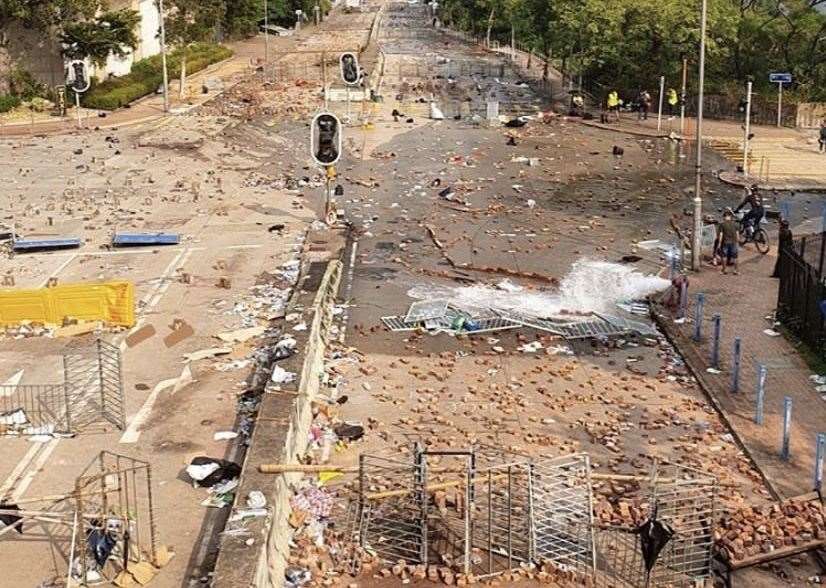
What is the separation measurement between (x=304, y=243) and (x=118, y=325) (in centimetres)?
682

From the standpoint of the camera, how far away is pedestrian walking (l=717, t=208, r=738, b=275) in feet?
80.3

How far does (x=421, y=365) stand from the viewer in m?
19.0

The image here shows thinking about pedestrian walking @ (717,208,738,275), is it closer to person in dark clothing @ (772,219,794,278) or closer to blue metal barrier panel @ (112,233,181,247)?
person in dark clothing @ (772,219,794,278)

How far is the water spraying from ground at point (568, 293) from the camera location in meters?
A: 22.2

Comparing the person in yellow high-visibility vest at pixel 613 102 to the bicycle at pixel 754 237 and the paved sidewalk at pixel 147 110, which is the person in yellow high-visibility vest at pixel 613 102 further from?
the bicycle at pixel 754 237

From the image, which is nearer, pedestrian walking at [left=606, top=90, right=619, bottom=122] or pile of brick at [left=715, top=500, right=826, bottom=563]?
pile of brick at [left=715, top=500, right=826, bottom=563]

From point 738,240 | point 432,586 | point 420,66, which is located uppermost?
point 420,66

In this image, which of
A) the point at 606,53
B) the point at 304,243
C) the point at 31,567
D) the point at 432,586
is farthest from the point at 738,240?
the point at 606,53

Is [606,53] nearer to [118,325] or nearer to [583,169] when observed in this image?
[583,169]

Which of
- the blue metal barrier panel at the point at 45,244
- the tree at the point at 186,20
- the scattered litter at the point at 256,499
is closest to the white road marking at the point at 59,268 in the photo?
the blue metal barrier panel at the point at 45,244

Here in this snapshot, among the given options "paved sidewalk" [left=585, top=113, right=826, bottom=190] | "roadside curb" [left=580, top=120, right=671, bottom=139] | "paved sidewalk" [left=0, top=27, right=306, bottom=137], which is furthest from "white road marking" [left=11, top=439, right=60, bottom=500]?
"roadside curb" [left=580, top=120, right=671, bottom=139]

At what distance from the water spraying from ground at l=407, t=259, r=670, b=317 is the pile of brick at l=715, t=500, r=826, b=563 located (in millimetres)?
8957

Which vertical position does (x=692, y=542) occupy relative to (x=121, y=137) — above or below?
below

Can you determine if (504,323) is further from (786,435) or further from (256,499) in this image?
(256,499)
